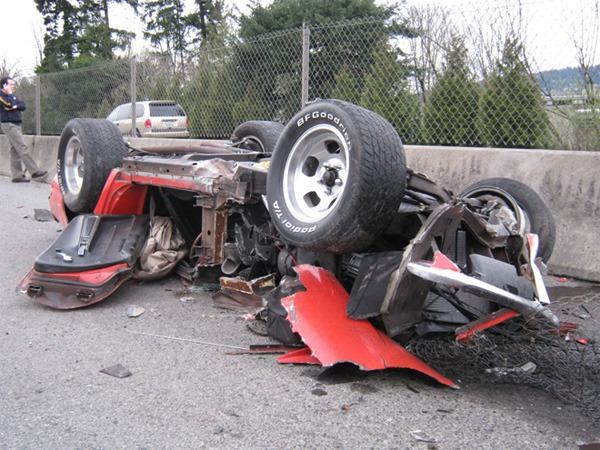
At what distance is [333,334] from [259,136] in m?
2.92

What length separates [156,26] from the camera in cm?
3644

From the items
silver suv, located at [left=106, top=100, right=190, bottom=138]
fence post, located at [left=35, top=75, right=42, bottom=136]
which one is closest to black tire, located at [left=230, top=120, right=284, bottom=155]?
silver suv, located at [left=106, top=100, right=190, bottom=138]

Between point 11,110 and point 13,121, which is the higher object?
point 11,110

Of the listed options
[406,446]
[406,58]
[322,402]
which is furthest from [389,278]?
[406,58]

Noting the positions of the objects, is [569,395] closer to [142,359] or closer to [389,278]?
[389,278]

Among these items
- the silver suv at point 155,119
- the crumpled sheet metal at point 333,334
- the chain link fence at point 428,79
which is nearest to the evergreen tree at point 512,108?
the chain link fence at point 428,79

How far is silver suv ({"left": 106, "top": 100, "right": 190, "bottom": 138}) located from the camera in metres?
10.0

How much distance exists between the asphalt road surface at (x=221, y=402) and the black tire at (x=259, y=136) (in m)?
2.20

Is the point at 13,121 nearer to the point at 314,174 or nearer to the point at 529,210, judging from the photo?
the point at 314,174

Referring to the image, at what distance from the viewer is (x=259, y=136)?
5555 mm

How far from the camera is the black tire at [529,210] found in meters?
4.05

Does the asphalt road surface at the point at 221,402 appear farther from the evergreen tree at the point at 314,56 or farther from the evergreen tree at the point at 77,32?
the evergreen tree at the point at 77,32

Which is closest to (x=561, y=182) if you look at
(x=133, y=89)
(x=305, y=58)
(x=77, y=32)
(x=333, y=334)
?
(x=333, y=334)

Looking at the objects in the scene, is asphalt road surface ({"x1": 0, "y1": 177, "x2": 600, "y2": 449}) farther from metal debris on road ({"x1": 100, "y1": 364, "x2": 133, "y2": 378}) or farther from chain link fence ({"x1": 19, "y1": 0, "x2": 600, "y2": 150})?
chain link fence ({"x1": 19, "y1": 0, "x2": 600, "y2": 150})
